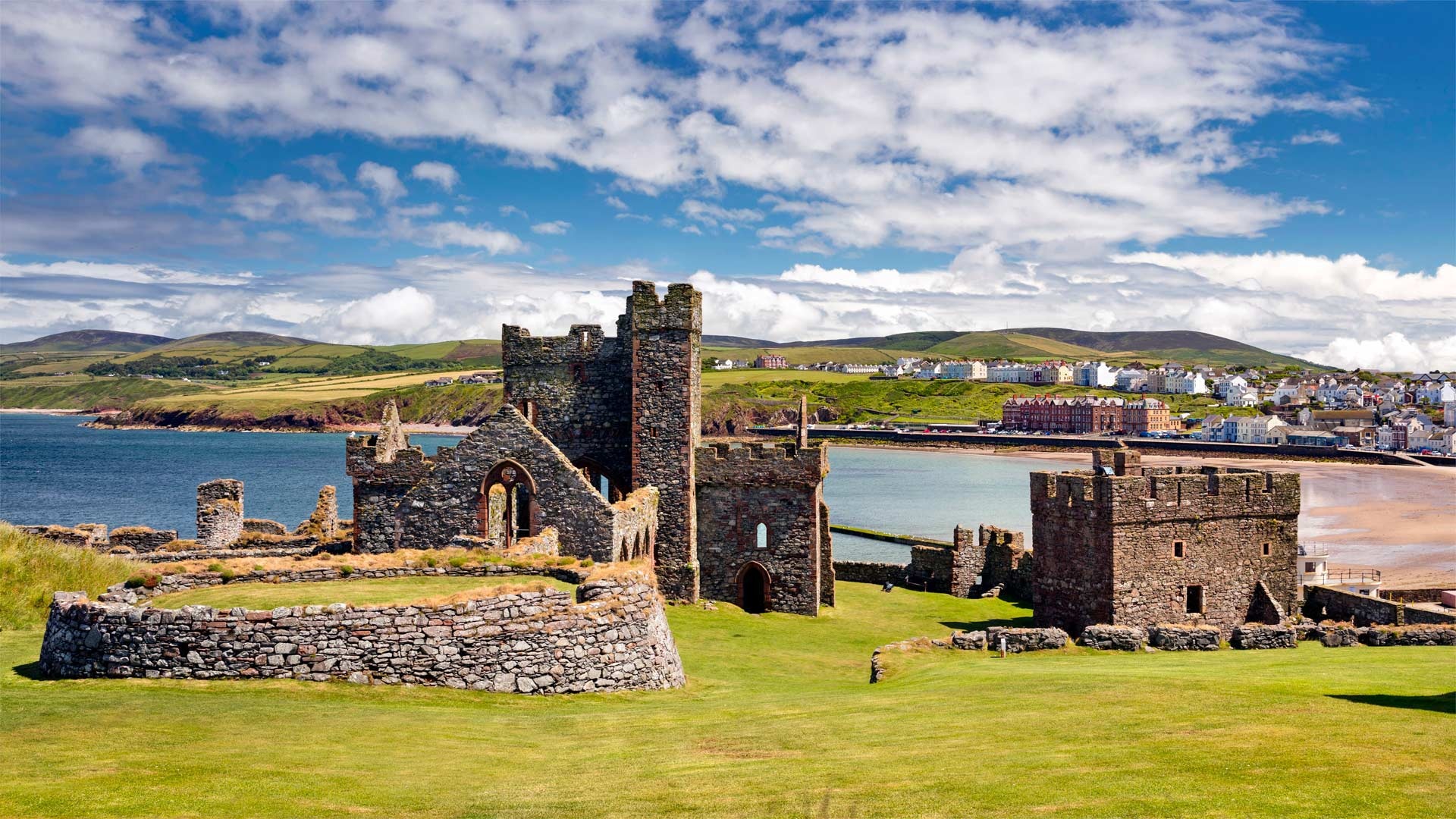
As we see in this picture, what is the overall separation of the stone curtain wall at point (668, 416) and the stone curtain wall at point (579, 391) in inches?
59.1

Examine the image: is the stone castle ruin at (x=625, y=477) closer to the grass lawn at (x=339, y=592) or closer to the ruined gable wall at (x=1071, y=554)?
the ruined gable wall at (x=1071, y=554)

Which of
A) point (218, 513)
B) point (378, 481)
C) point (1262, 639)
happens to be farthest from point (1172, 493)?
point (218, 513)

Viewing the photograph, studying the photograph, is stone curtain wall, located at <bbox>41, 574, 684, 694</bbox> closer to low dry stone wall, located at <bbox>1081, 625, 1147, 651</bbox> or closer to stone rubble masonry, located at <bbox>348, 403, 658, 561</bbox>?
stone rubble masonry, located at <bbox>348, 403, 658, 561</bbox>

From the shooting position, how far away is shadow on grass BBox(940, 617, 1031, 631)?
31.5 meters

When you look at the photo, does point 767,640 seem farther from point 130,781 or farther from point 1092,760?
point 130,781

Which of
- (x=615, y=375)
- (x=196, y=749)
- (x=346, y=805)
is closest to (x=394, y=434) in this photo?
(x=615, y=375)

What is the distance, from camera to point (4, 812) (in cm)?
860

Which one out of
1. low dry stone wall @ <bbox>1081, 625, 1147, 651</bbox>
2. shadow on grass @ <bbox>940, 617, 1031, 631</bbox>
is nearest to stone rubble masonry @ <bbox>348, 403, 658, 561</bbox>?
shadow on grass @ <bbox>940, 617, 1031, 631</bbox>

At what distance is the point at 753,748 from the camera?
40.8 feet

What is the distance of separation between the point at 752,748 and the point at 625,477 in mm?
22624

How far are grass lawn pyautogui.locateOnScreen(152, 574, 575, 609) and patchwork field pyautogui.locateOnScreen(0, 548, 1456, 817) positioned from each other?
1.80 metres

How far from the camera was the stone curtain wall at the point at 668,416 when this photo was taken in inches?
1288

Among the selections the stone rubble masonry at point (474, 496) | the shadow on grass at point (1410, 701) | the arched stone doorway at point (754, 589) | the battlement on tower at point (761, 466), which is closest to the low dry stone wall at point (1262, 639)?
the shadow on grass at point (1410, 701)

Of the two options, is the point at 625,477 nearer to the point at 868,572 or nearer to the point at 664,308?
the point at 664,308
